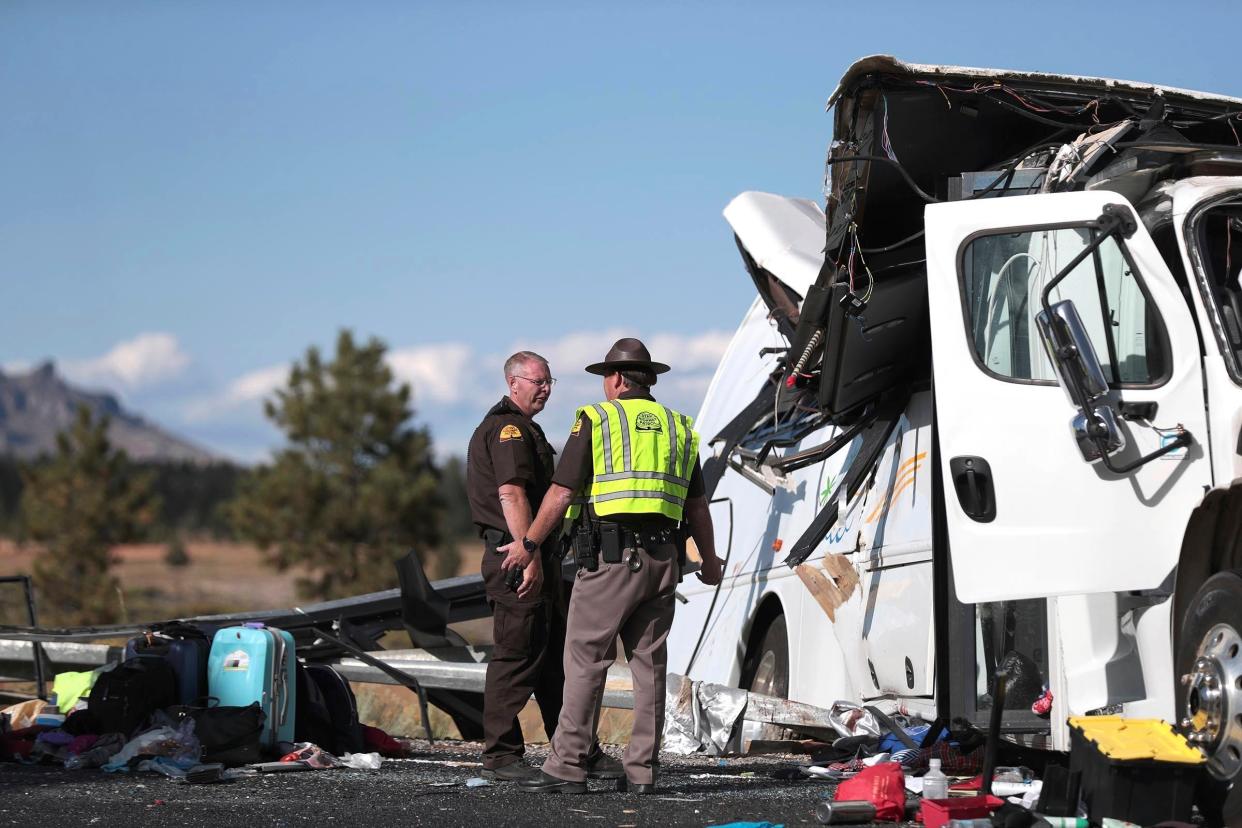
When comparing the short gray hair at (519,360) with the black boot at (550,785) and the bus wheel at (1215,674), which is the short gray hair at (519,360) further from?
the bus wheel at (1215,674)

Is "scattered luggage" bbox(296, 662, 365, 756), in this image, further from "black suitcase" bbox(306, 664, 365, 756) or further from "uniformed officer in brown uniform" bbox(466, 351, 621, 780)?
"uniformed officer in brown uniform" bbox(466, 351, 621, 780)

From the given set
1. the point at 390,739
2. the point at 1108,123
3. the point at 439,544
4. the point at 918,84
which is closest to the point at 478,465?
the point at 390,739

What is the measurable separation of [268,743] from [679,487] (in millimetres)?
2738

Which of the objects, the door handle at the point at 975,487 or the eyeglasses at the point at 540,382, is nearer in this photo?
the door handle at the point at 975,487

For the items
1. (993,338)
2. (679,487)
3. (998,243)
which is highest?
(998,243)

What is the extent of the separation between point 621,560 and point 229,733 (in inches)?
92.1

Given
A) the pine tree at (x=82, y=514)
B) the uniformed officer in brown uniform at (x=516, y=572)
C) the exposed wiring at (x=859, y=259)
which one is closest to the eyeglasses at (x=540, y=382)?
the uniformed officer in brown uniform at (x=516, y=572)

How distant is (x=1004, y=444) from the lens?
573 centimetres

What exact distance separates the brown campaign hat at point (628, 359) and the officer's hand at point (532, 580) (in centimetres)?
94

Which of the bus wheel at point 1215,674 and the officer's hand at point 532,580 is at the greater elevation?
the officer's hand at point 532,580

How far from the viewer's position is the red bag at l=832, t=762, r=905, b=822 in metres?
5.70

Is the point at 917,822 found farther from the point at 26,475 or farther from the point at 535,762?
the point at 26,475

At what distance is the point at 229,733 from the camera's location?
7578 millimetres

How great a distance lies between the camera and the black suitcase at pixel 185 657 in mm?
8148
